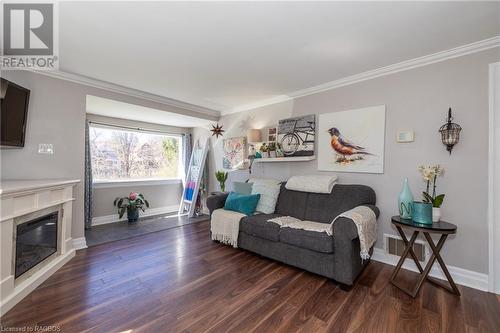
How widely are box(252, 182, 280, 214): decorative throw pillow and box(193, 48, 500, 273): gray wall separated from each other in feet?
3.15

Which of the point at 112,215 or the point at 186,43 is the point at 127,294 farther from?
the point at 112,215

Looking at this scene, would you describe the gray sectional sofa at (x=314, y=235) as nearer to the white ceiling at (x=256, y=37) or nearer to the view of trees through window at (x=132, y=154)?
the white ceiling at (x=256, y=37)

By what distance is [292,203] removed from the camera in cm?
305

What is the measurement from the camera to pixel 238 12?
1679 mm

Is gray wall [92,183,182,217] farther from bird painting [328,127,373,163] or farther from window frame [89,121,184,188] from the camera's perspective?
bird painting [328,127,373,163]

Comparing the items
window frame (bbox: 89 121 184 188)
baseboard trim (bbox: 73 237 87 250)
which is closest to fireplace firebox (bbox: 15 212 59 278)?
baseboard trim (bbox: 73 237 87 250)

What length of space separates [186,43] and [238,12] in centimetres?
69

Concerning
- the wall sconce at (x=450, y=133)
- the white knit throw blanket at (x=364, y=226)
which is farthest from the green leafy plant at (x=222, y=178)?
the wall sconce at (x=450, y=133)

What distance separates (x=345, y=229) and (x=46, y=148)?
358 centimetres

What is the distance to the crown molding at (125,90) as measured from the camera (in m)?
2.76

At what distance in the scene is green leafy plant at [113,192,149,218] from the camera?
436 cm

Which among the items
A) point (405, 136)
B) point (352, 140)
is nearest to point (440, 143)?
point (405, 136)

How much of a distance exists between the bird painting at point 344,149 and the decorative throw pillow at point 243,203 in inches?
51.3

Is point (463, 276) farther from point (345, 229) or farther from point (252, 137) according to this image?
point (252, 137)
